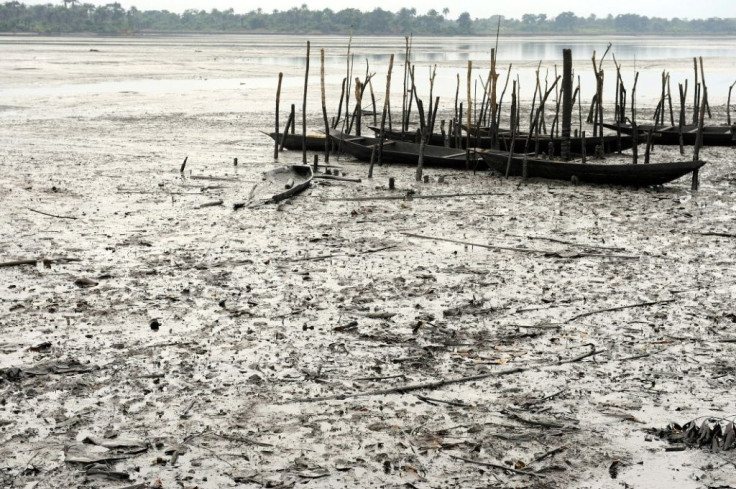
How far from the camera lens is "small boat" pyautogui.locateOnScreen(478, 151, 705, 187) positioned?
11.8m

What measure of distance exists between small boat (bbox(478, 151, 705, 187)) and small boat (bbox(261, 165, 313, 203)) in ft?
9.43

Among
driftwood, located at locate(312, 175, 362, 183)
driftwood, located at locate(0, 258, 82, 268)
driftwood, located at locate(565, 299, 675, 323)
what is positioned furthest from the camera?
driftwood, located at locate(312, 175, 362, 183)

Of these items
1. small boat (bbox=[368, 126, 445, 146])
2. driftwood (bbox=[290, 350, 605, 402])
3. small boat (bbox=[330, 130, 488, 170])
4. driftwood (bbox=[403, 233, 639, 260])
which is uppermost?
small boat (bbox=[368, 126, 445, 146])

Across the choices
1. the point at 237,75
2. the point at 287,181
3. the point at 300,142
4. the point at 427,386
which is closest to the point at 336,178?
the point at 287,181

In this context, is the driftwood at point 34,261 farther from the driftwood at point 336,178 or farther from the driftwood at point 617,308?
the driftwood at point 336,178

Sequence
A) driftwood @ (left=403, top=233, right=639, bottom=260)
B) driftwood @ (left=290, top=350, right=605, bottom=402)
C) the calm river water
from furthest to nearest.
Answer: the calm river water → driftwood @ (left=403, top=233, right=639, bottom=260) → driftwood @ (left=290, top=350, right=605, bottom=402)

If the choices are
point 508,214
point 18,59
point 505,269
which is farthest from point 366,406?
point 18,59

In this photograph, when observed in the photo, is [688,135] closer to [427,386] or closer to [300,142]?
[300,142]

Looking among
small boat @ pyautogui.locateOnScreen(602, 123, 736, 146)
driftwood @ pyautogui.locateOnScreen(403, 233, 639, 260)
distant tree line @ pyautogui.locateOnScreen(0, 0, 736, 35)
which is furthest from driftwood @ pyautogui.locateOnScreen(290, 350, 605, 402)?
distant tree line @ pyautogui.locateOnScreen(0, 0, 736, 35)

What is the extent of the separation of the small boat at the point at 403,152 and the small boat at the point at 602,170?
84 cm

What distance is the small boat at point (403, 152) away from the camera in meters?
14.2

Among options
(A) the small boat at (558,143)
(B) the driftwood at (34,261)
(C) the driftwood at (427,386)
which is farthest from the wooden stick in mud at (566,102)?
(C) the driftwood at (427,386)

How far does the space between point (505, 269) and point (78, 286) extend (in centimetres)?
396

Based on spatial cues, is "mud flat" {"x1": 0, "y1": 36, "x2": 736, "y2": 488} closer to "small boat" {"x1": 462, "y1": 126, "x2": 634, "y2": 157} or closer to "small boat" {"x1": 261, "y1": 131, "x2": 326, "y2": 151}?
"small boat" {"x1": 462, "y1": 126, "x2": 634, "y2": 157}
